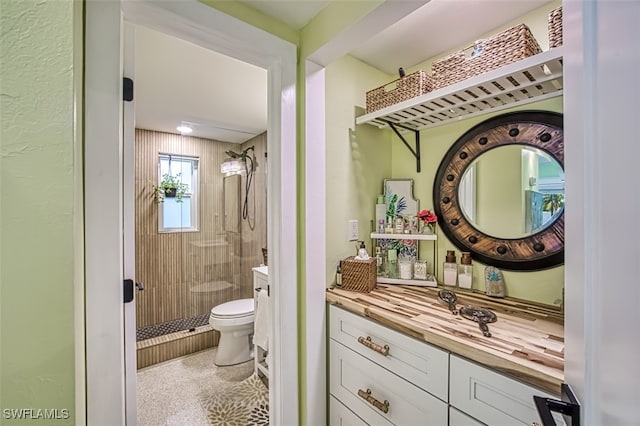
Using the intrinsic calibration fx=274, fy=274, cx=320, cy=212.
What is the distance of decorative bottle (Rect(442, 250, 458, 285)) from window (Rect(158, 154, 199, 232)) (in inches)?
108

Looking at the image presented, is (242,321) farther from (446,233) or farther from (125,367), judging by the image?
(446,233)

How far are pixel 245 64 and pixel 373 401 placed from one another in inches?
77.4

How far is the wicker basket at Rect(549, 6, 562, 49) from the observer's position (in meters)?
0.95

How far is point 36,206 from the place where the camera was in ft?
1.66

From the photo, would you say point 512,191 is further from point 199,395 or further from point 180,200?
point 180,200

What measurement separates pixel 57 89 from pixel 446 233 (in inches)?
64.1

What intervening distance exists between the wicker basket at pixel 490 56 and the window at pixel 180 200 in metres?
2.79


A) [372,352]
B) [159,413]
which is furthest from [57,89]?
[159,413]

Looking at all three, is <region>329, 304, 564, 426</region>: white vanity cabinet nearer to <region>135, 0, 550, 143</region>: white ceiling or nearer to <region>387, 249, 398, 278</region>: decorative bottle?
<region>387, 249, 398, 278</region>: decorative bottle

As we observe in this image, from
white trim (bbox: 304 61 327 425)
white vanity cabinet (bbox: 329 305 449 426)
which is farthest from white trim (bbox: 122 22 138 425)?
white vanity cabinet (bbox: 329 305 449 426)

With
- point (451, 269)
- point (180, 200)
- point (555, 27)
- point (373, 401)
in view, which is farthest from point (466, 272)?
point (180, 200)

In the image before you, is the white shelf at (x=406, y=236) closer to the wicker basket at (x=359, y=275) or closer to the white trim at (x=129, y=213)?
the wicker basket at (x=359, y=275)

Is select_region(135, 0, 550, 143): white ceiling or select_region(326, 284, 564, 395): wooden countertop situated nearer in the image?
select_region(326, 284, 564, 395): wooden countertop

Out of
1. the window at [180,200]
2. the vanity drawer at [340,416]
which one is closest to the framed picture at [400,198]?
the vanity drawer at [340,416]
